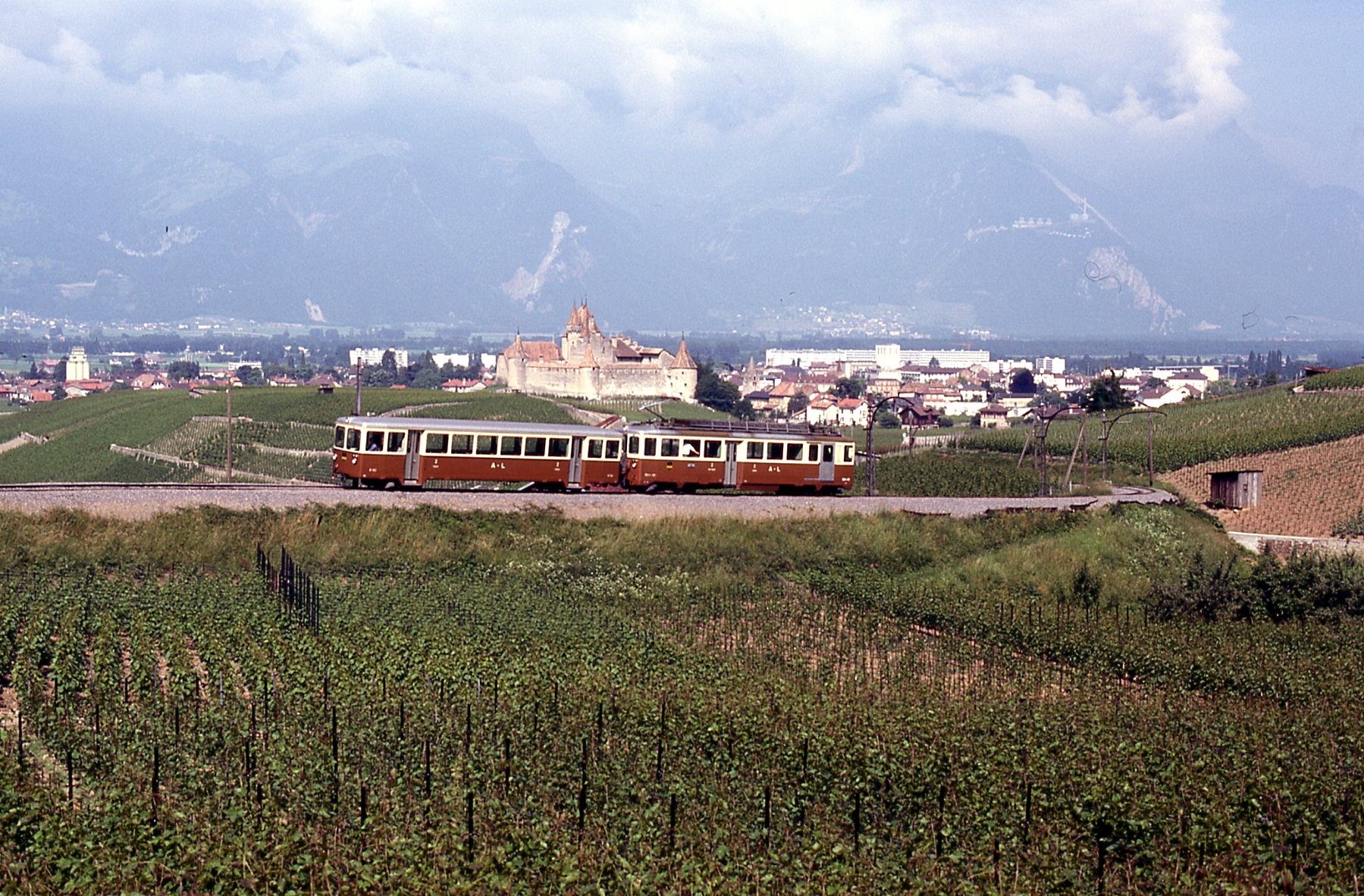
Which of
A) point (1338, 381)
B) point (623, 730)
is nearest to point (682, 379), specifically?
point (1338, 381)

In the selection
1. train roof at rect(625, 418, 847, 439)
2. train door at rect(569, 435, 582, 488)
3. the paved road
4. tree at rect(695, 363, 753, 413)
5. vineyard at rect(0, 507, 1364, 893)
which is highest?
train roof at rect(625, 418, 847, 439)

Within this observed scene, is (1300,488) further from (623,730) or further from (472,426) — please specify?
(623,730)

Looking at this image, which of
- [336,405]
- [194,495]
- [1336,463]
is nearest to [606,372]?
[336,405]

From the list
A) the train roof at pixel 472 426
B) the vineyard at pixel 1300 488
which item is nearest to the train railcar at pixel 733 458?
the train roof at pixel 472 426

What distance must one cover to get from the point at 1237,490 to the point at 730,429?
2144 centimetres

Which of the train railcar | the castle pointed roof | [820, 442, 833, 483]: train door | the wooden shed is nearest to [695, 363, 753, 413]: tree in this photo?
the castle pointed roof

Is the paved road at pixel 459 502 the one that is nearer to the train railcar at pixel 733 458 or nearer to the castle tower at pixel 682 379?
the train railcar at pixel 733 458

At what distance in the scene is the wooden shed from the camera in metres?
57.0

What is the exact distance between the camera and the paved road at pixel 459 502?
1515 inches

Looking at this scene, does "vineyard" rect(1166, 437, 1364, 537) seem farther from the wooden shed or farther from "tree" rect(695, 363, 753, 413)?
"tree" rect(695, 363, 753, 413)

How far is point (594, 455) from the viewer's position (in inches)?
1795

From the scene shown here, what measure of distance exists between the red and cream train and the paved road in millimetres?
1704

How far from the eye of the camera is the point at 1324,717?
2509 cm

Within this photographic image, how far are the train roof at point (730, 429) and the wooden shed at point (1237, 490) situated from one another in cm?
1662
